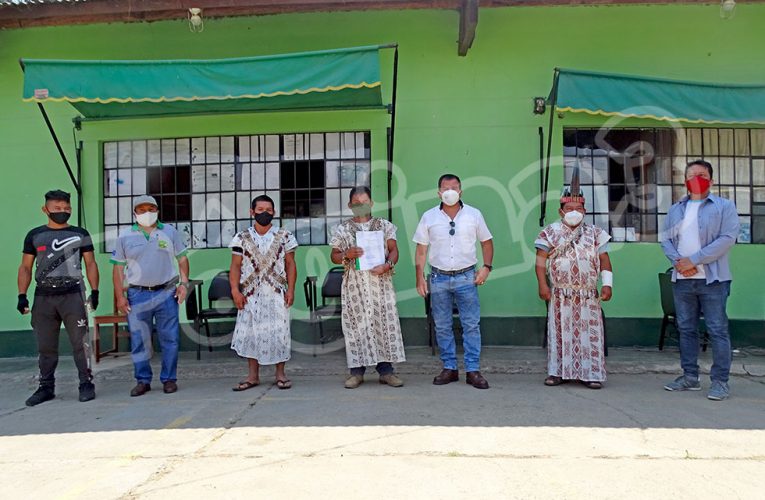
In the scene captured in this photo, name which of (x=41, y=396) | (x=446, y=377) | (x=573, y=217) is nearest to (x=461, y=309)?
(x=446, y=377)

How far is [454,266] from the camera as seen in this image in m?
5.14

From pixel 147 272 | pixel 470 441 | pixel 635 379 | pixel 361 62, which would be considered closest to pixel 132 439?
pixel 147 272

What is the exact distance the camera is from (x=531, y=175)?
23.4 feet

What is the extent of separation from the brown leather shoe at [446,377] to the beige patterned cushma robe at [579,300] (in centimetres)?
95

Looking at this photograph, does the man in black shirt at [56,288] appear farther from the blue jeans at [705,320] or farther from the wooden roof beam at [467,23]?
the blue jeans at [705,320]

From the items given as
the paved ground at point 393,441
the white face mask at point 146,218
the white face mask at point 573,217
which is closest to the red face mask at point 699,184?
the white face mask at point 573,217

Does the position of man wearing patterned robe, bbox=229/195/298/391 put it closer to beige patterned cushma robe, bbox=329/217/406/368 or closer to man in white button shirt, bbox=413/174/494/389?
beige patterned cushma robe, bbox=329/217/406/368

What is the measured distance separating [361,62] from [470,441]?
372 centimetres

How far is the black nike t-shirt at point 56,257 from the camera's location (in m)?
5.17

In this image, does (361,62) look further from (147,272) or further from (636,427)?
(636,427)

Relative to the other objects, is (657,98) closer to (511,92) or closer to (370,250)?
(511,92)

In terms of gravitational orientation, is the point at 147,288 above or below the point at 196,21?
below

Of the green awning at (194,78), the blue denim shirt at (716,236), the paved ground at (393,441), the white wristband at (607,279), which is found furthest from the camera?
the green awning at (194,78)

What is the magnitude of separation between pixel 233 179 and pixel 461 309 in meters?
3.84
